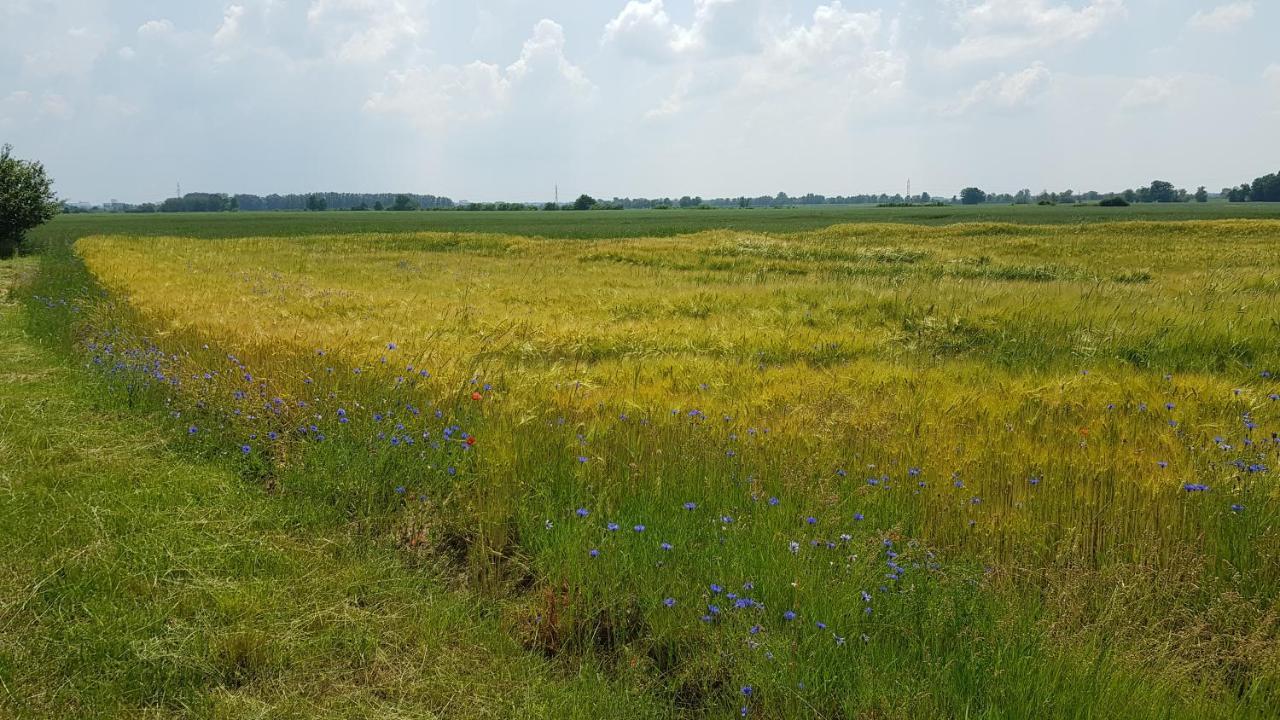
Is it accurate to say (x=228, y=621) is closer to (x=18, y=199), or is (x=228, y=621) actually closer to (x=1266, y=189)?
(x=18, y=199)

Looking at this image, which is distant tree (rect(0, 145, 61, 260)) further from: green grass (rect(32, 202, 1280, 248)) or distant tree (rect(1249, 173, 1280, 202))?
distant tree (rect(1249, 173, 1280, 202))

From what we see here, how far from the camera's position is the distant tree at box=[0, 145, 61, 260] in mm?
32931

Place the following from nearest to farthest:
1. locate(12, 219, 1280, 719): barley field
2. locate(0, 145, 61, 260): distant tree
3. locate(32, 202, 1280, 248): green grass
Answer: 1. locate(12, 219, 1280, 719): barley field
2. locate(0, 145, 61, 260): distant tree
3. locate(32, 202, 1280, 248): green grass

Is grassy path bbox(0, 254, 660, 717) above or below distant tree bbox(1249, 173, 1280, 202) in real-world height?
below

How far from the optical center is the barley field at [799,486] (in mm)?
2854

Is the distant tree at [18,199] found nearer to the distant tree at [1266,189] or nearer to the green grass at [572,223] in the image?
the green grass at [572,223]

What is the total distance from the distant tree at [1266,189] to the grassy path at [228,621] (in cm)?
21074

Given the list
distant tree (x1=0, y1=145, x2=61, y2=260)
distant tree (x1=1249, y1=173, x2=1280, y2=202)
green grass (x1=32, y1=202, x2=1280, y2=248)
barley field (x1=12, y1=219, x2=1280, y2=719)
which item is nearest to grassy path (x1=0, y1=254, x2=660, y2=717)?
barley field (x1=12, y1=219, x2=1280, y2=719)

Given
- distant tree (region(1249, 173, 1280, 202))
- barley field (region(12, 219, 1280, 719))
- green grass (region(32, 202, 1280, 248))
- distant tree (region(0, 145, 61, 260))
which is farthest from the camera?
distant tree (region(1249, 173, 1280, 202))

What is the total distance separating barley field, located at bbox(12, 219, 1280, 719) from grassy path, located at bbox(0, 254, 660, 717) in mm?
224

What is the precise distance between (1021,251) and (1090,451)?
28.8 m

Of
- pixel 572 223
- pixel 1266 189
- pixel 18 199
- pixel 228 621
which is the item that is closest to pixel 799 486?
pixel 228 621

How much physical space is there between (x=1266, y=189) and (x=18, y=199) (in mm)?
214446

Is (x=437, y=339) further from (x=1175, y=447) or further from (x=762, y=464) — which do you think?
(x=1175, y=447)
